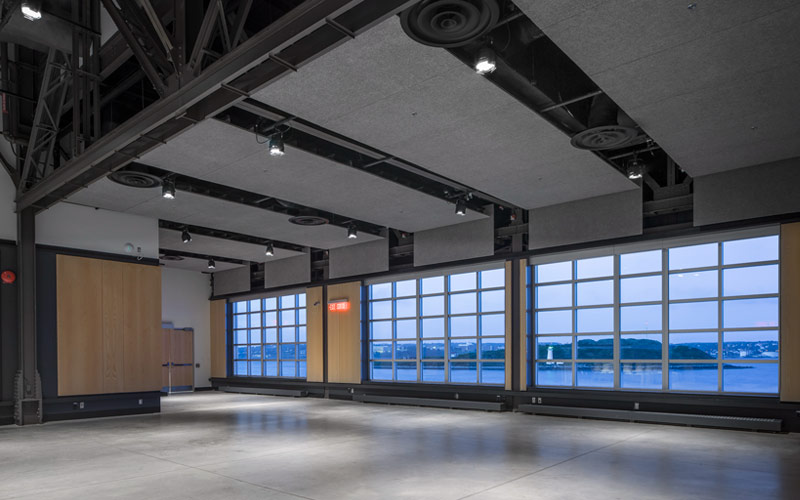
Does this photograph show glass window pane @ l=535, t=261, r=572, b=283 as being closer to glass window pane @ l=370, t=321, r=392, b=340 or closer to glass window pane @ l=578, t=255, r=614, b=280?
glass window pane @ l=578, t=255, r=614, b=280

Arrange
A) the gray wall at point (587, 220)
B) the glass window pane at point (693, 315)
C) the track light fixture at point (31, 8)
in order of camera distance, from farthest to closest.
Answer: the gray wall at point (587, 220) → the glass window pane at point (693, 315) → the track light fixture at point (31, 8)

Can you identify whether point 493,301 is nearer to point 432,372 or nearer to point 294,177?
point 432,372

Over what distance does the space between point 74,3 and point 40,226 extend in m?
5.99

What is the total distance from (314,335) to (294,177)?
A: 9267 mm

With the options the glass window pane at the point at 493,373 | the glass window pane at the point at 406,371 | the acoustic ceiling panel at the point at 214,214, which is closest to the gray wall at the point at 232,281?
the acoustic ceiling panel at the point at 214,214

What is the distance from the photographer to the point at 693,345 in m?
10.9

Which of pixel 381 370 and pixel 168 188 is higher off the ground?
pixel 168 188

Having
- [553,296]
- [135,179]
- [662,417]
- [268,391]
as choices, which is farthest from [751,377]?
[268,391]

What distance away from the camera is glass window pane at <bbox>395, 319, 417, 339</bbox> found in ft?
52.2

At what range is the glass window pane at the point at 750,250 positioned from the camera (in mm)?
10102

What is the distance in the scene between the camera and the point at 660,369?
11164 mm

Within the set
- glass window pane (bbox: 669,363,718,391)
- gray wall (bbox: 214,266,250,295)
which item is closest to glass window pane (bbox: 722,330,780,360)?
glass window pane (bbox: 669,363,718,391)

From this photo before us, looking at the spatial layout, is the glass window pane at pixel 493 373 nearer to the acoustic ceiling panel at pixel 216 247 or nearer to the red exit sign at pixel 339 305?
the red exit sign at pixel 339 305

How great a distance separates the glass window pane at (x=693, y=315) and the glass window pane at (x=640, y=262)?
925 millimetres
